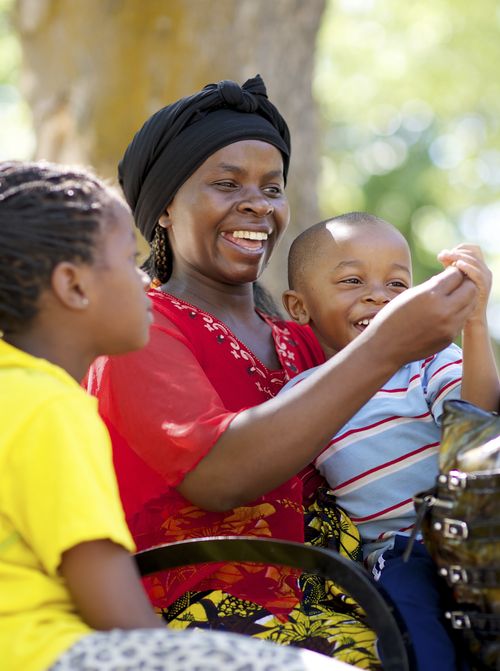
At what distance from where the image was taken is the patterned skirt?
7.98ft

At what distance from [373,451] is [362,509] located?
0.54ft

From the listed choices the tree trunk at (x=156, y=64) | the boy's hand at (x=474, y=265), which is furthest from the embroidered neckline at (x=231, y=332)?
the tree trunk at (x=156, y=64)

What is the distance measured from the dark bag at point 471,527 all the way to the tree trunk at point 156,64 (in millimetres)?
4639

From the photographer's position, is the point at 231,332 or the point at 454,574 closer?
the point at 454,574

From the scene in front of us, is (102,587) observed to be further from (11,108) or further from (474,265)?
(11,108)

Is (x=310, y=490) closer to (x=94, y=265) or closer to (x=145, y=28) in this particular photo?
(x=94, y=265)

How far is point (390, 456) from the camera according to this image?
9.34 ft

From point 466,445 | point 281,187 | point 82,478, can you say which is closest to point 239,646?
point 82,478

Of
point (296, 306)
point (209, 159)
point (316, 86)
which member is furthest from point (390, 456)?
point (316, 86)

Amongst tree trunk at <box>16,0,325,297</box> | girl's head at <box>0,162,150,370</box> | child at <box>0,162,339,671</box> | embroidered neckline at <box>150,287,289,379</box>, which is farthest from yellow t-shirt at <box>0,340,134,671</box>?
tree trunk at <box>16,0,325,297</box>

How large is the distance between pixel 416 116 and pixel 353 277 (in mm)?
16050

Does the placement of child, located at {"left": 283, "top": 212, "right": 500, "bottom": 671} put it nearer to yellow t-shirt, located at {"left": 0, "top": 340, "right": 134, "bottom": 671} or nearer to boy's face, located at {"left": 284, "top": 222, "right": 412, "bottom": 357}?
boy's face, located at {"left": 284, "top": 222, "right": 412, "bottom": 357}

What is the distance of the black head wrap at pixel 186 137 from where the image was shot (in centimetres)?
325

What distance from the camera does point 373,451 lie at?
2.87 m
